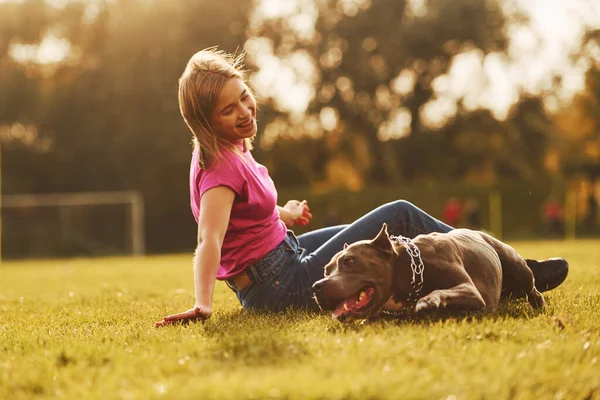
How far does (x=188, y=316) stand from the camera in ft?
14.2

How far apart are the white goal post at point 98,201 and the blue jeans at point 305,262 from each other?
24.6 m

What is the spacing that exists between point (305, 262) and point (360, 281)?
98 centimetres

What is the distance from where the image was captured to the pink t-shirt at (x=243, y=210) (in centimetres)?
445

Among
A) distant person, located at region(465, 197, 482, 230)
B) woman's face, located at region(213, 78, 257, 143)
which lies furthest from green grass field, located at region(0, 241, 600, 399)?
distant person, located at region(465, 197, 482, 230)

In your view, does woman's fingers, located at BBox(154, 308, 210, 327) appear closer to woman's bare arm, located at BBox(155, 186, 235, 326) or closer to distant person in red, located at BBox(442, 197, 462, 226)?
woman's bare arm, located at BBox(155, 186, 235, 326)

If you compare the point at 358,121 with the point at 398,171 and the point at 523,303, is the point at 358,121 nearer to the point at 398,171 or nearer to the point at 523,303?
the point at 398,171

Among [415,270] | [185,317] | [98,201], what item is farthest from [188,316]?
[98,201]

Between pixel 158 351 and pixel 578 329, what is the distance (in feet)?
6.94

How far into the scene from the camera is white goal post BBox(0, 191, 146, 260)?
94.7ft

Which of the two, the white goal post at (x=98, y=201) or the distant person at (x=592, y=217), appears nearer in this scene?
the white goal post at (x=98, y=201)

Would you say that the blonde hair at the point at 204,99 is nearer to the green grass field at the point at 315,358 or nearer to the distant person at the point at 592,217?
the green grass field at the point at 315,358

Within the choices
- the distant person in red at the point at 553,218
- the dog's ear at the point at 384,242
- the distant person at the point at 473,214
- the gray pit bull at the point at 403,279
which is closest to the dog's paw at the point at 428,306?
the gray pit bull at the point at 403,279

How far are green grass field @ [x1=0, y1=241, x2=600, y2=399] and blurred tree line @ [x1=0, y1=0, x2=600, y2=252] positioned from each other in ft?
89.2

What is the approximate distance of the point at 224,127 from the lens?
15.1ft
